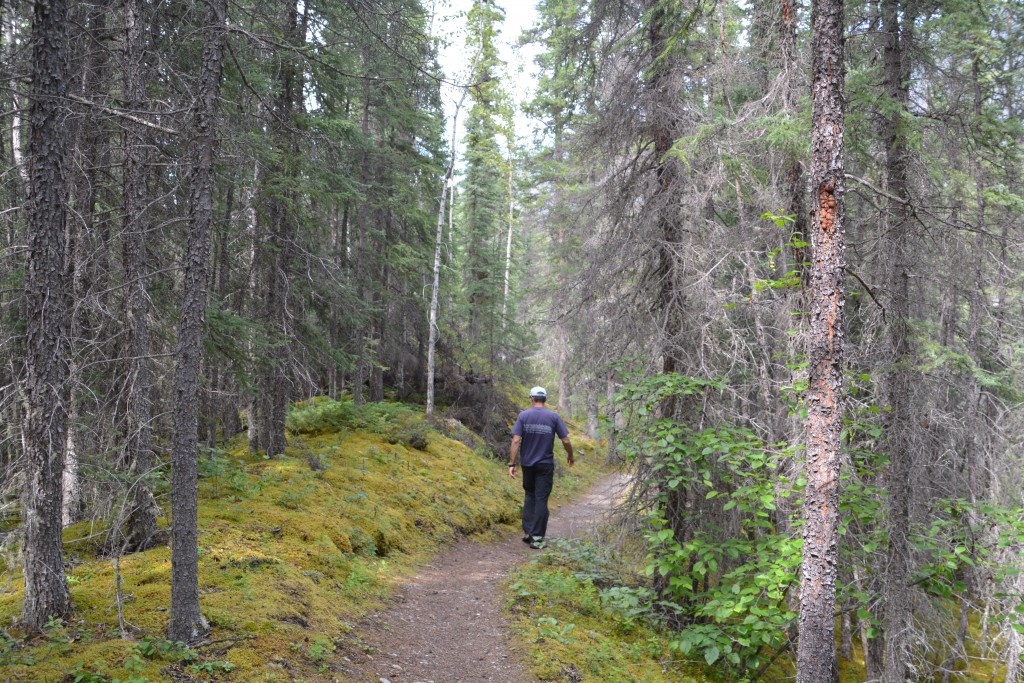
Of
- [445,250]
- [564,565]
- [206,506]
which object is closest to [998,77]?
[564,565]

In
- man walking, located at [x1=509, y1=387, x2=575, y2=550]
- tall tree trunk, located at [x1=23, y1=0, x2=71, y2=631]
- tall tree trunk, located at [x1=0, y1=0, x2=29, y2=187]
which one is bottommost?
man walking, located at [x1=509, y1=387, x2=575, y2=550]

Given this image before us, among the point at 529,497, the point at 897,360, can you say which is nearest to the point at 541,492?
the point at 529,497

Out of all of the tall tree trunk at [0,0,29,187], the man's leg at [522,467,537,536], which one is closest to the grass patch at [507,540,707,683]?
the man's leg at [522,467,537,536]

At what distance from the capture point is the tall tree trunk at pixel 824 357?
4.50 meters

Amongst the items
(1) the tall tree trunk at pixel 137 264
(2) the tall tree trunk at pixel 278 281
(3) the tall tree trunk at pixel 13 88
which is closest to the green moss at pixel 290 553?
(1) the tall tree trunk at pixel 137 264

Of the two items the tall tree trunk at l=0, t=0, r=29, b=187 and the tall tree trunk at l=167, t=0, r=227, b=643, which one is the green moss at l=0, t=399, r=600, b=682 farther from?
the tall tree trunk at l=0, t=0, r=29, b=187

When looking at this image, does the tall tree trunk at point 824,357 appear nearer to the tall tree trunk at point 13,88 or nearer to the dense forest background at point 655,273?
the dense forest background at point 655,273

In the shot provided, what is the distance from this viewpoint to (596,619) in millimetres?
7133

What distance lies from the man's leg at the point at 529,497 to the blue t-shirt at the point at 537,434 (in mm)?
175

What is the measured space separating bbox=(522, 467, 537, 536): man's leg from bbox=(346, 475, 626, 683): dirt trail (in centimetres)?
58

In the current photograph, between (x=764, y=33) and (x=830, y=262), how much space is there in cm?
586

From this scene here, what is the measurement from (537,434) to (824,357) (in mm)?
4910

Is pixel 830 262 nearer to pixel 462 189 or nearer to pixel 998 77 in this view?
pixel 998 77

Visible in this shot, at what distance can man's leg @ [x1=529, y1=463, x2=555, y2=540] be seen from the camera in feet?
29.1
